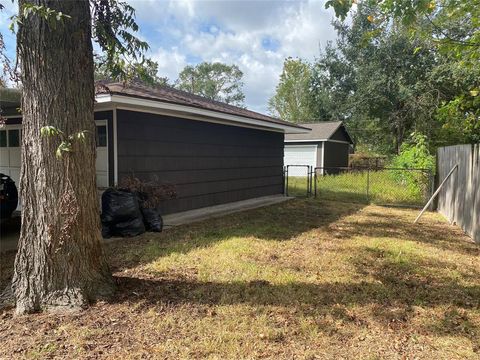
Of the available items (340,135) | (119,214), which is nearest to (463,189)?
(119,214)

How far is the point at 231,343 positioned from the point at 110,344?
2.87ft

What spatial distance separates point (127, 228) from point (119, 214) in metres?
0.26

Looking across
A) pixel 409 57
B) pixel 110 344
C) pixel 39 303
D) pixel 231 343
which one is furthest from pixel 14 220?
pixel 409 57

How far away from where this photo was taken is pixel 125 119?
269 inches

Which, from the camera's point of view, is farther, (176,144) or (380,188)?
(380,188)

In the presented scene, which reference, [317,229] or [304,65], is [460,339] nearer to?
[317,229]

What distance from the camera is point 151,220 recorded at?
6.31 m

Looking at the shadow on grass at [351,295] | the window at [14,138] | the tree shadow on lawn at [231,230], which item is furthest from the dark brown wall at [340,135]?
the shadow on grass at [351,295]

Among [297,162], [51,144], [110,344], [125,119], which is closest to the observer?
[110,344]

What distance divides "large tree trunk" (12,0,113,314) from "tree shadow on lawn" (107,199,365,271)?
1236 millimetres

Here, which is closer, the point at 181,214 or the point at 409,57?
the point at 181,214

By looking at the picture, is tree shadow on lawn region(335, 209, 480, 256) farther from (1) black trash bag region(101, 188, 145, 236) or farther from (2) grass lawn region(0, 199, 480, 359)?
(1) black trash bag region(101, 188, 145, 236)

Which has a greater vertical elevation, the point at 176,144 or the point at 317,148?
the point at 317,148

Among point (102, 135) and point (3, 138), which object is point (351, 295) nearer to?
point (102, 135)
